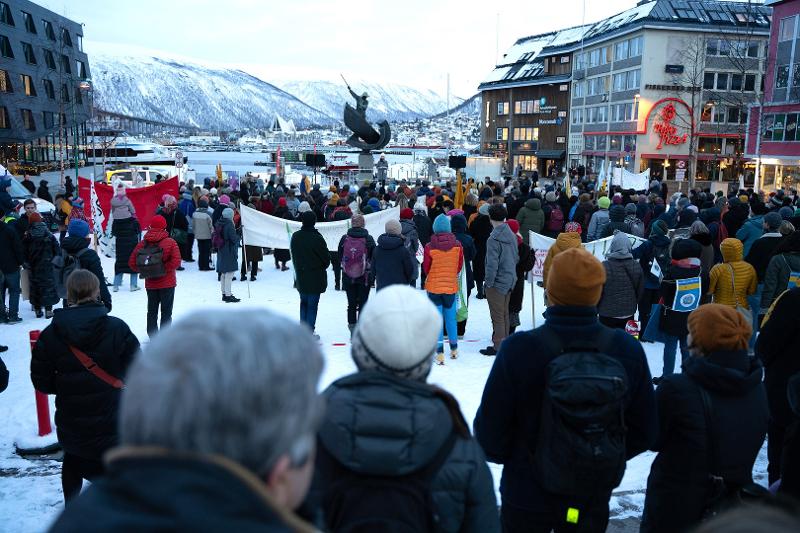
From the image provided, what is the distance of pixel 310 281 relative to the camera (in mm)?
9305

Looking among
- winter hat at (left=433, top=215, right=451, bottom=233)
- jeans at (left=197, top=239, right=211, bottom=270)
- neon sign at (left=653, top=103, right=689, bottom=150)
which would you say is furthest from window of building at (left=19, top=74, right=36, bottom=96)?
winter hat at (left=433, top=215, right=451, bottom=233)

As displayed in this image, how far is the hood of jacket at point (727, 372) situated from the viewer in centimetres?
313

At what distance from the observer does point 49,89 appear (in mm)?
55625

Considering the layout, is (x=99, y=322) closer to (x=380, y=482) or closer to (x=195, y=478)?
(x=380, y=482)

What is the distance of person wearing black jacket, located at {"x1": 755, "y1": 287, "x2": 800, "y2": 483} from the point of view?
4.46 metres

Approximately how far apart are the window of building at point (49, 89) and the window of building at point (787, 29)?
2134 inches

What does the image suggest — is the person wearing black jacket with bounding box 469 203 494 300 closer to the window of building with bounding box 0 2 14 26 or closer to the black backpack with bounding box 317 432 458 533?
the black backpack with bounding box 317 432 458 533

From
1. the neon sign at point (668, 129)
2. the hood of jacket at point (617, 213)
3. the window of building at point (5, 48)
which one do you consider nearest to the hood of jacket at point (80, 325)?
the hood of jacket at point (617, 213)

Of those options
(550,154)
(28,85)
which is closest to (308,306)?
(28,85)

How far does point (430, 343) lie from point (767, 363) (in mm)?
3496

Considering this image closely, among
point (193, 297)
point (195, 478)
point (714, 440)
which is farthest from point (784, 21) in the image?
point (195, 478)

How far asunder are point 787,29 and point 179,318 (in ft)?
143

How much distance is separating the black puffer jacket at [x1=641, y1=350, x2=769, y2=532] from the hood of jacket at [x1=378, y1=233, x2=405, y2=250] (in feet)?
18.9

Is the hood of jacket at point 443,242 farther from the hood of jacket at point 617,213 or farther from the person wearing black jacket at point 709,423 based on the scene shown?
the person wearing black jacket at point 709,423
